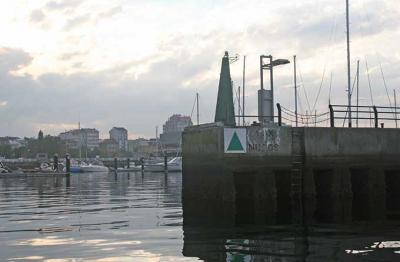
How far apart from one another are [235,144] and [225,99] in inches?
153

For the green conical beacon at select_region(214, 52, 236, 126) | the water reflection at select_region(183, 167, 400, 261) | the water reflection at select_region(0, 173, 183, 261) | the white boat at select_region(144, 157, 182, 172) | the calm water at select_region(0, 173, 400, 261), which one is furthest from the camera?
the white boat at select_region(144, 157, 182, 172)

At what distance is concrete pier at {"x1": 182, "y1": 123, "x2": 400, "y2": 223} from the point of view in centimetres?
2638

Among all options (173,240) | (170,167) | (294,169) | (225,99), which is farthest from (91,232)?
(170,167)

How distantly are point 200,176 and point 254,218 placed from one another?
707 cm

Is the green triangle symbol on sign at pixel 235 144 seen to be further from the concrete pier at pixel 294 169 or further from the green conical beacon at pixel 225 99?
the green conical beacon at pixel 225 99

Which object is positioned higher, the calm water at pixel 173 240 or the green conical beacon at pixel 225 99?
the green conical beacon at pixel 225 99

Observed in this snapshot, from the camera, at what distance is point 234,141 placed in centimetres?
2689

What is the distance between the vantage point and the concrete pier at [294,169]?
26375mm

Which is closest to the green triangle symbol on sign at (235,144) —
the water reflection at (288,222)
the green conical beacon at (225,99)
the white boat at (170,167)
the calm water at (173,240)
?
the water reflection at (288,222)

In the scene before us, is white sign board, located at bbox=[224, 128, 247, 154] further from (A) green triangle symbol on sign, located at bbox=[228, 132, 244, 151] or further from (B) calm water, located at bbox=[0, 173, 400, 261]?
(B) calm water, located at bbox=[0, 173, 400, 261]

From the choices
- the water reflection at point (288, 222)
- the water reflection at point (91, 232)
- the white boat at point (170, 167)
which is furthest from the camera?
the white boat at point (170, 167)

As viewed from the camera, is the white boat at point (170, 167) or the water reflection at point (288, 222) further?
the white boat at point (170, 167)

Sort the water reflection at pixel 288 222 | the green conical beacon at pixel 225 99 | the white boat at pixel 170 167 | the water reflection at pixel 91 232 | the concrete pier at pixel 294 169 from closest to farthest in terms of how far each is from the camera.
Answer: the water reflection at pixel 91 232 → the water reflection at pixel 288 222 → the concrete pier at pixel 294 169 → the green conical beacon at pixel 225 99 → the white boat at pixel 170 167

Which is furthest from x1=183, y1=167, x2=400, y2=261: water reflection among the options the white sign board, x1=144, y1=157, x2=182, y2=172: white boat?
x1=144, y1=157, x2=182, y2=172: white boat
